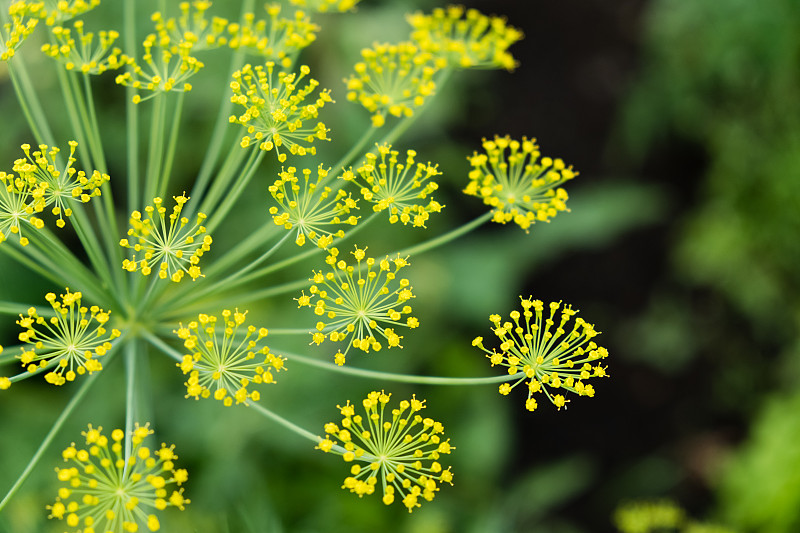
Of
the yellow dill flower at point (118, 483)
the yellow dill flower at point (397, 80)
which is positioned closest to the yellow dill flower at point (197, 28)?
the yellow dill flower at point (397, 80)

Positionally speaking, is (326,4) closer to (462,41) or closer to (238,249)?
(462,41)

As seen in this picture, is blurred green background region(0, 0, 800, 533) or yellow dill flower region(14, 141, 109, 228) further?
blurred green background region(0, 0, 800, 533)

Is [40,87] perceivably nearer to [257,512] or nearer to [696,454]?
[257,512]

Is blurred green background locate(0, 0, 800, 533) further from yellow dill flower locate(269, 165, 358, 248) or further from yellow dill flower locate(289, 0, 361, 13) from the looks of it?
yellow dill flower locate(289, 0, 361, 13)

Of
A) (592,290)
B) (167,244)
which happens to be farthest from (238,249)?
(592,290)

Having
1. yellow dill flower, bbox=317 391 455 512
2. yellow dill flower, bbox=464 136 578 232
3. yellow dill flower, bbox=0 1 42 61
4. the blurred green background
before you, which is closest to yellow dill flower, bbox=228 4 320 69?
yellow dill flower, bbox=0 1 42 61

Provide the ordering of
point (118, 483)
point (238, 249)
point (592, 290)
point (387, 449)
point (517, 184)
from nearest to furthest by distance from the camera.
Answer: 1. point (118, 483)
2. point (387, 449)
3. point (517, 184)
4. point (238, 249)
5. point (592, 290)

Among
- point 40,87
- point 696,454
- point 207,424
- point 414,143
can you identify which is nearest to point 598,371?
point 207,424
